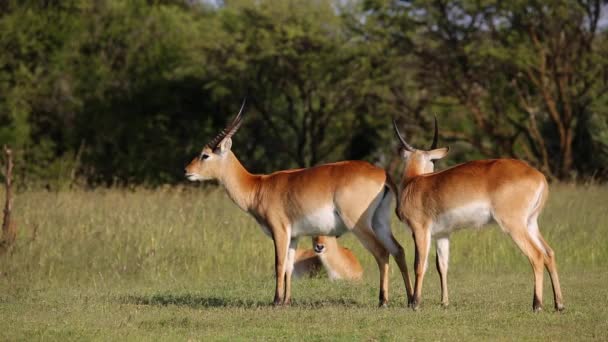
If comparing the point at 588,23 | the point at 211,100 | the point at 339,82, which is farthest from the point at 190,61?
the point at 588,23

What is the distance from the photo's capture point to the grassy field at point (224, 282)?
779 cm

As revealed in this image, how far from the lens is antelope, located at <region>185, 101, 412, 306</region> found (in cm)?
919

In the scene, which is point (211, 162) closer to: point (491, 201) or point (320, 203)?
point (320, 203)

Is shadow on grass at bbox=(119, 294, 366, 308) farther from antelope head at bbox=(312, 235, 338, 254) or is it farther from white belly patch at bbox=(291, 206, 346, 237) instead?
antelope head at bbox=(312, 235, 338, 254)

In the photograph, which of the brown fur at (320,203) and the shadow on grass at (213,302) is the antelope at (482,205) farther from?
the shadow on grass at (213,302)

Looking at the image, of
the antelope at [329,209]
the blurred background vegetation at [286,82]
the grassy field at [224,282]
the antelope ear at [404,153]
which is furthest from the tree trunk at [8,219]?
the blurred background vegetation at [286,82]

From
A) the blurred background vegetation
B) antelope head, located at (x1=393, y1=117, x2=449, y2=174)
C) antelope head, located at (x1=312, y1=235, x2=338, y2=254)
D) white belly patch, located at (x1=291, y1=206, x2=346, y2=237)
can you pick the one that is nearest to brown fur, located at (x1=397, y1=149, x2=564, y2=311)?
antelope head, located at (x1=393, y1=117, x2=449, y2=174)

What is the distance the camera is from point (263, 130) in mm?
32094

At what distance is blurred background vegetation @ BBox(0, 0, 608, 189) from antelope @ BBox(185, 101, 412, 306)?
58.9 ft

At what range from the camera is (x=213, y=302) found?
9828 millimetres

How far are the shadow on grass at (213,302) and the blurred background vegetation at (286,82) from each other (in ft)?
57.8

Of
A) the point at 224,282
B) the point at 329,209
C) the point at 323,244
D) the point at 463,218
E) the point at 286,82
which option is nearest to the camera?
the point at 463,218

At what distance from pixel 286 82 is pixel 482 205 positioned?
23.4m

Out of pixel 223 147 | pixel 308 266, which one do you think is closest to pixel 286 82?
pixel 308 266
